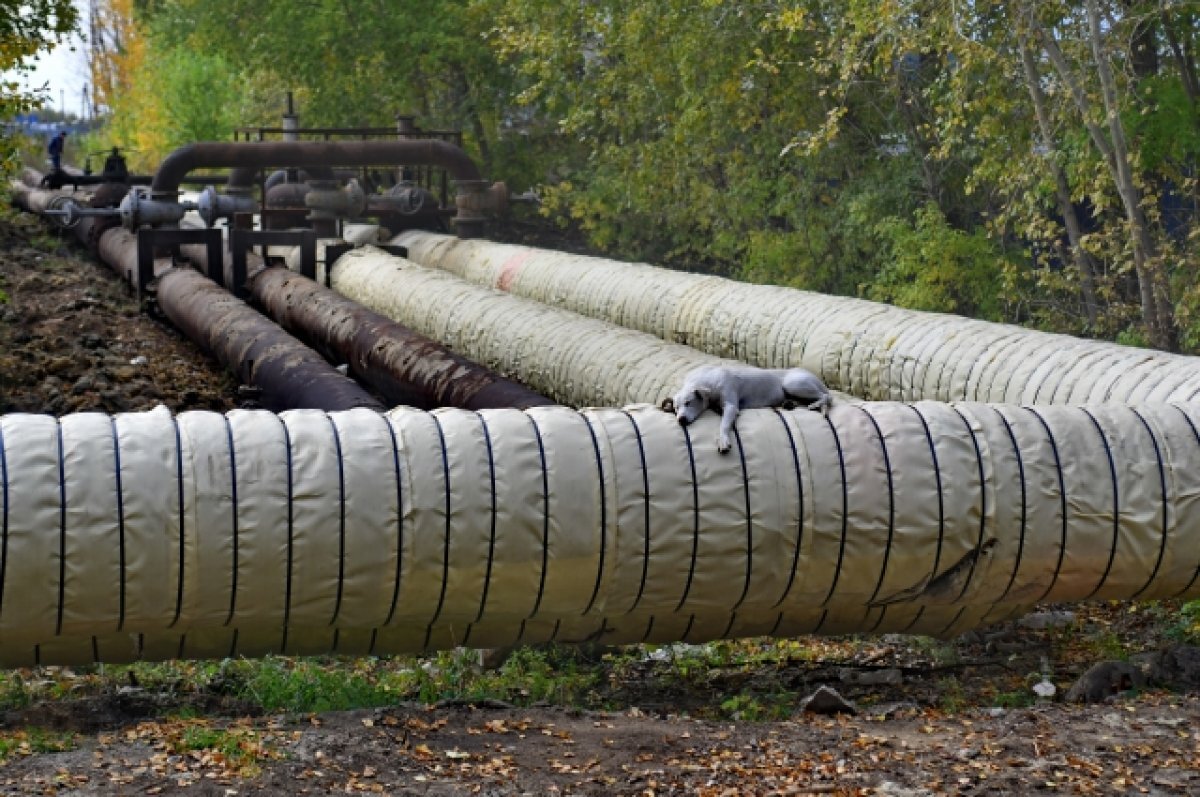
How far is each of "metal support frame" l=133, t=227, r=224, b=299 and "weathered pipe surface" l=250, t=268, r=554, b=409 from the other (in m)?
2.21

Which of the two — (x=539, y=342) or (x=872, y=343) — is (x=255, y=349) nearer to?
(x=539, y=342)

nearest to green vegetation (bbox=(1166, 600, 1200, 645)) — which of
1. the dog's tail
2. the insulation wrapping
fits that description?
the insulation wrapping

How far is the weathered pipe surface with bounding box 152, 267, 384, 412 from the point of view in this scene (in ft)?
37.3

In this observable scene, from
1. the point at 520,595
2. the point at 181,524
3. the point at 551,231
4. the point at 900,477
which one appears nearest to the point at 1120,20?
the point at 900,477

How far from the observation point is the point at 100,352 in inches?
615

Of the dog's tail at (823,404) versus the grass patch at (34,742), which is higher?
the dog's tail at (823,404)

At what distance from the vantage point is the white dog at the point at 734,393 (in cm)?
696

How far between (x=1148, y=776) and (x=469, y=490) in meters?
2.87

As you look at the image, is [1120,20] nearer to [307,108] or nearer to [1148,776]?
[1148,776]

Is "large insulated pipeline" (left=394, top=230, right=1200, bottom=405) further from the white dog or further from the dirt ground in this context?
the white dog

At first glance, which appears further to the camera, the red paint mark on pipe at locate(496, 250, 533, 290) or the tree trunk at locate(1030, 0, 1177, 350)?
the red paint mark on pipe at locate(496, 250, 533, 290)

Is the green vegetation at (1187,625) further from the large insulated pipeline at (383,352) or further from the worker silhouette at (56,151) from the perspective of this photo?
the worker silhouette at (56,151)

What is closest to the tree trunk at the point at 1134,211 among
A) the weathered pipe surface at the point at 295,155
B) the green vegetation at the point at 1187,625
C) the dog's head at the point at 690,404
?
the green vegetation at the point at 1187,625

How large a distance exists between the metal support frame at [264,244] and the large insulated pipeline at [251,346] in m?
0.66
